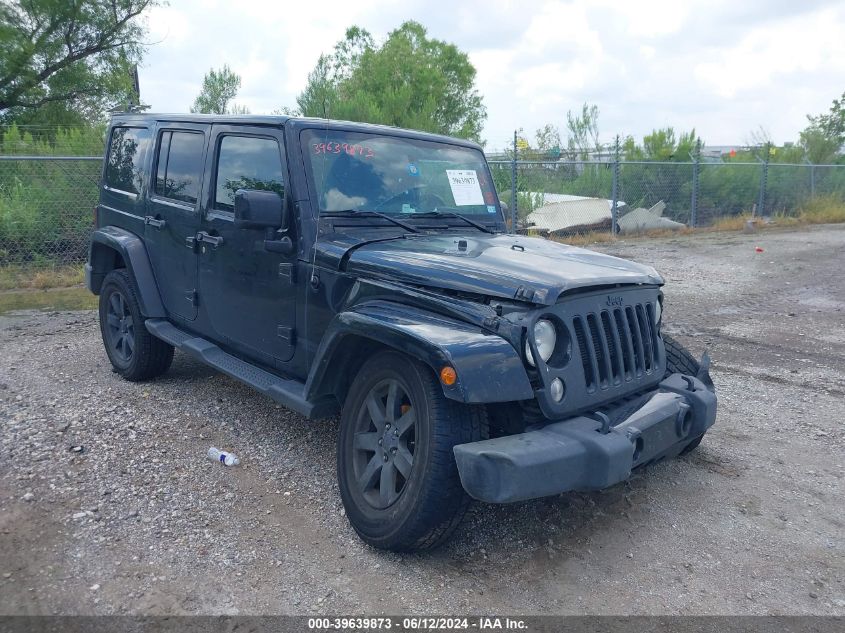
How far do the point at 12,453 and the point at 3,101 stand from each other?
13713 mm

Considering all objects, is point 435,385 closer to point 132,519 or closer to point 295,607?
point 295,607

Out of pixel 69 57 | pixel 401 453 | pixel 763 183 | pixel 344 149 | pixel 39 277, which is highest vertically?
pixel 69 57

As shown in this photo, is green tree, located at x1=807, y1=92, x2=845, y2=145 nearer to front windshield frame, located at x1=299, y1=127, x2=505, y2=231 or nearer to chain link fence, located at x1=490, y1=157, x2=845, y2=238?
chain link fence, located at x1=490, y1=157, x2=845, y2=238

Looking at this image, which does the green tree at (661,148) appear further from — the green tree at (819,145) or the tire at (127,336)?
the tire at (127,336)

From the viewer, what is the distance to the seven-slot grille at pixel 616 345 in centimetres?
321

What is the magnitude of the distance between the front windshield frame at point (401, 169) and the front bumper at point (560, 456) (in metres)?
1.70

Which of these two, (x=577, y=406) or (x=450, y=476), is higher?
(x=577, y=406)

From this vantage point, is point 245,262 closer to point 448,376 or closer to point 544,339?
point 448,376

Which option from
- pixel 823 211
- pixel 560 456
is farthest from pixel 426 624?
pixel 823 211

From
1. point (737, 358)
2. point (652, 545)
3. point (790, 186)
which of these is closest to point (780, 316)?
point (737, 358)

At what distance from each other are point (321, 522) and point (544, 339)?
1.47 metres

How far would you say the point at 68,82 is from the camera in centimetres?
1614

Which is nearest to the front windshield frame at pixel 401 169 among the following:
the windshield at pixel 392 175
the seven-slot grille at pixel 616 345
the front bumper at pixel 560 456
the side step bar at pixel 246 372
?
the windshield at pixel 392 175

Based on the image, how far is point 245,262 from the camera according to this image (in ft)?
13.9
